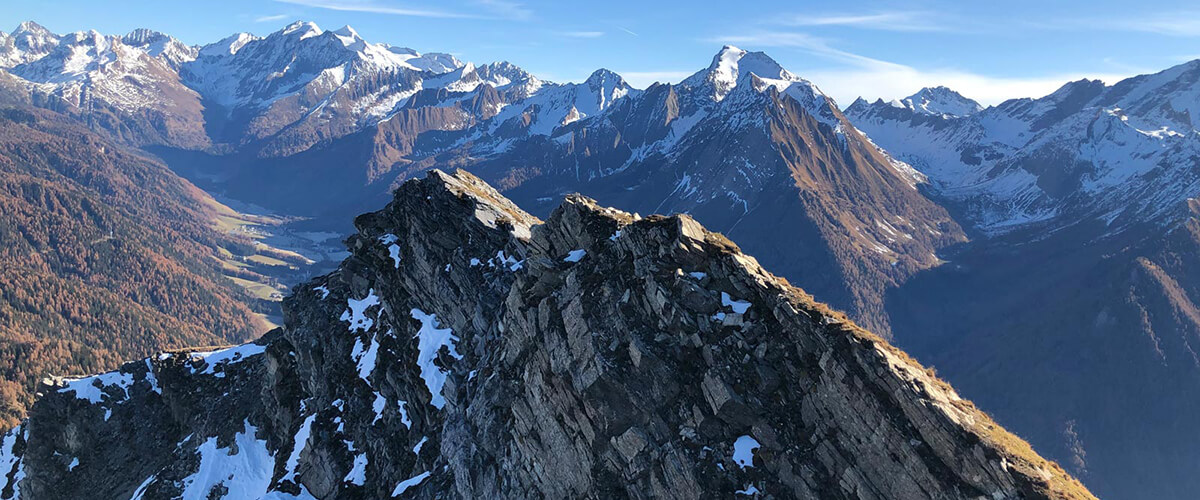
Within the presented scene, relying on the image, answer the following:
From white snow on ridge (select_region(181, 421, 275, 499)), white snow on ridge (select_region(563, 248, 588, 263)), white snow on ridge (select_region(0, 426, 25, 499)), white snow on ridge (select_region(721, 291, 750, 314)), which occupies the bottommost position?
white snow on ridge (select_region(0, 426, 25, 499))

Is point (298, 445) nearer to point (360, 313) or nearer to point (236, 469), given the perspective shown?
point (236, 469)

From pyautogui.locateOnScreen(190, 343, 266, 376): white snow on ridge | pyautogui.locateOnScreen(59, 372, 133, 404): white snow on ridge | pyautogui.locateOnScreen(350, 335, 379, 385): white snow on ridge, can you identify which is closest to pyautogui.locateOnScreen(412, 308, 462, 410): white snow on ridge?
pyautogui.locateOnScreen(350, 335, 379, 385): white snow on ridge

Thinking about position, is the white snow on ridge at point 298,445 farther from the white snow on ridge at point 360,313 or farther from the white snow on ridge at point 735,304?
the white snow on ridge at point 735,304

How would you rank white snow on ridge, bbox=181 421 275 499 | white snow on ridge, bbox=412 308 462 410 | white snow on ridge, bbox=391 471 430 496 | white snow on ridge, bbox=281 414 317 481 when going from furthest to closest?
1. white snow on ridge, bbox=181 421 275 499
2. white snow on ridge, bbox=281 414 317 481
3. white snow on ridge, bbox=412 308 462 410
4. white snow on ridge, bbox=391 471 430 496

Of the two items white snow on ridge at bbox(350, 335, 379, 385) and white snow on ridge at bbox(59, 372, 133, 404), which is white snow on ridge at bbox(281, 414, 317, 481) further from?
white snow on ridge at bbox(59, 372, 133, 404)

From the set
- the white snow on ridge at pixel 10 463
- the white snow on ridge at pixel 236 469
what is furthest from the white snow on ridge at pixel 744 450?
the white snow on ridge at pixel 10 463

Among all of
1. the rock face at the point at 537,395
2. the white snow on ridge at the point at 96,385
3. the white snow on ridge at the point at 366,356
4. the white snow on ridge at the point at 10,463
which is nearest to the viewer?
the rock face at the point at 537,395

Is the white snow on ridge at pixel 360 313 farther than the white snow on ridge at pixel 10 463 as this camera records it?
No

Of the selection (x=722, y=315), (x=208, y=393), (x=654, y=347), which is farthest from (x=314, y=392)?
(x=722, y=315)
